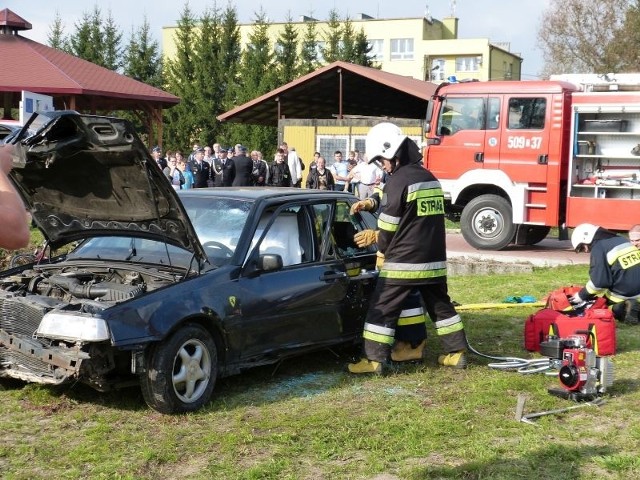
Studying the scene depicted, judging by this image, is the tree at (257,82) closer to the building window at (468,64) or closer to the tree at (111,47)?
the tree at (111,47)

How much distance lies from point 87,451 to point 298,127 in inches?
951

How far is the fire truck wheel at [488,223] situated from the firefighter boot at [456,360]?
8.25m

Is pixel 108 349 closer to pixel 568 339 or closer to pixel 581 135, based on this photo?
pixel 568 339

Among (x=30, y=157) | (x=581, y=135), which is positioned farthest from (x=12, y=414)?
(x=581, y=135)

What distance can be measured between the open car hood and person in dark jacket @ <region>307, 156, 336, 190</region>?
1352cm

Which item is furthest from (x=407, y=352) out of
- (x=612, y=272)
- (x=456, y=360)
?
(x=612, y=272)

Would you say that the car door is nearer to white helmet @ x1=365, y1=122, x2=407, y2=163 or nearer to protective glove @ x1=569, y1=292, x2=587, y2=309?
white helmet @ x1=365, y1=122, x2=407, y2=163

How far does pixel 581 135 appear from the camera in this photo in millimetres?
14289

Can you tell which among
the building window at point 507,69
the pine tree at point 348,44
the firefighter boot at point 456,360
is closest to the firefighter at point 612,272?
the firefighter boot at point 456,360

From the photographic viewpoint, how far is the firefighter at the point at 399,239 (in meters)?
6.79

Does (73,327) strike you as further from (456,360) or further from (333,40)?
(333,40)

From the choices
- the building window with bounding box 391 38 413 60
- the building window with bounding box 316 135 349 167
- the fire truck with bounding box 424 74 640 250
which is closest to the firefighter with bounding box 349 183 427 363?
the fire truck with bounding box 424 74 640 250

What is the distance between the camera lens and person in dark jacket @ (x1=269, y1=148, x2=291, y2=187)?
19.9m

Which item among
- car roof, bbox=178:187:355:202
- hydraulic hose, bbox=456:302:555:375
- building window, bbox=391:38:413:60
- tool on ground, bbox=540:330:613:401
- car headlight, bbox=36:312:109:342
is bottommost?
hydraulic hose, bbox=456:302:555:375
